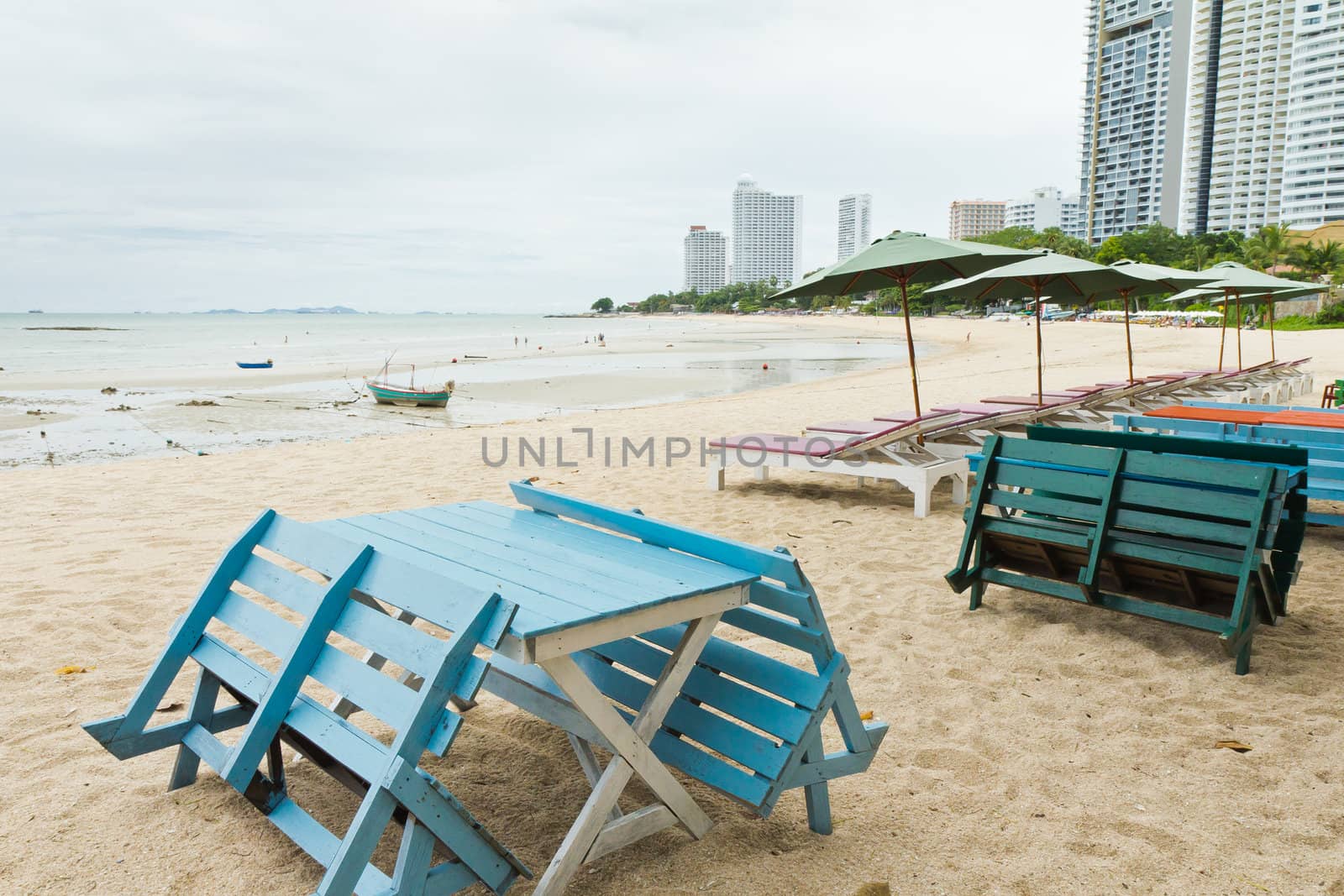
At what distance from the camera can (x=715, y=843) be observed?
2424 millimetres

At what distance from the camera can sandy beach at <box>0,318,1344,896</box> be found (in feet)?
7.52

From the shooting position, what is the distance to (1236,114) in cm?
12438

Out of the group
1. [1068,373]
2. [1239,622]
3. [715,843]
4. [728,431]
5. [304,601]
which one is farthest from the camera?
[1068,373]

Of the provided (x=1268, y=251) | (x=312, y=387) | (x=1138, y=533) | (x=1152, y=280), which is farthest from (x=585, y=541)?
(x=1268, y=251)

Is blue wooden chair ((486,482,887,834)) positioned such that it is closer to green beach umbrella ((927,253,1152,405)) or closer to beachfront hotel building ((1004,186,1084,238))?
green beach umbrella ((927,253,1152,405))

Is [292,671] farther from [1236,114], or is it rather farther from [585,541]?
[1236,114]

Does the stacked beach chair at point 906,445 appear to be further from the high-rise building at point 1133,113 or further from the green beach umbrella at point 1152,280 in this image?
the high-rise building at point 1133,113

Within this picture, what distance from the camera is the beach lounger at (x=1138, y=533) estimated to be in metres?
3.49

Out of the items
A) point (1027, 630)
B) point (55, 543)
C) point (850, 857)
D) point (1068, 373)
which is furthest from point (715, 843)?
point (1068, 373)

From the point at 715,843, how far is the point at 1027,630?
2327 mm

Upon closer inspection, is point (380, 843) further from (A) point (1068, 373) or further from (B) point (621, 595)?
(A) point (1068, 373)

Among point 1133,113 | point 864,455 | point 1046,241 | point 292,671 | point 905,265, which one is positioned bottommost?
point 864,455

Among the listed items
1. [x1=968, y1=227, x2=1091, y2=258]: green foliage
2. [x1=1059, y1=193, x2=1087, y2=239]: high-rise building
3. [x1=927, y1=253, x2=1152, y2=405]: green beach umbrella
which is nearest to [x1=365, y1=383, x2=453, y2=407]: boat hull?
[x1=927, y1=253, x2=1152, y2=405]: green beach umbrella

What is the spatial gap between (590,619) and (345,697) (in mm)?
775
